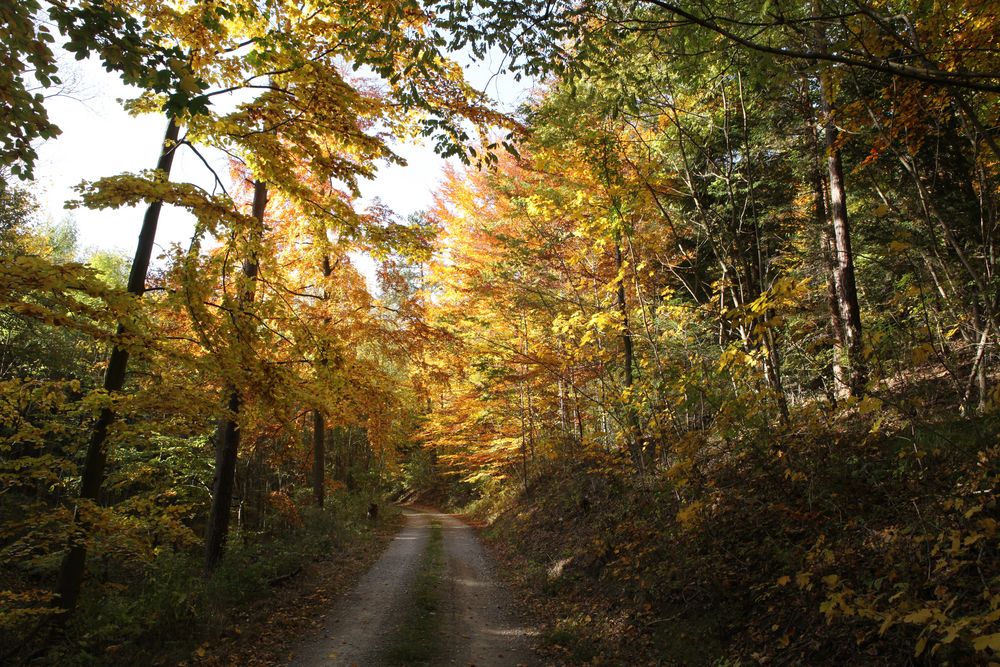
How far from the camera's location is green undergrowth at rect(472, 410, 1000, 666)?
3.87m

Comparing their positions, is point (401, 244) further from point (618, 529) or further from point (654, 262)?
point (654, 262)

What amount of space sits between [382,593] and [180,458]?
509cm

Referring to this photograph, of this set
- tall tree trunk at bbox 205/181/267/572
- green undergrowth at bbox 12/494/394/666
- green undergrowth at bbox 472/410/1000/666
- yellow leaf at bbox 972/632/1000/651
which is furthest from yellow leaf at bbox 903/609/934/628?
tall tree trunk at bbox 205/181/267/572

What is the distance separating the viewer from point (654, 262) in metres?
13.1

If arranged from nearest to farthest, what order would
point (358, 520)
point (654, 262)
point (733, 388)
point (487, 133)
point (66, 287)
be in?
1. point (66, 287)
2. point (487, 133)
3. point (733, 388)
4. point (654, 262)
5. point (358, 520)

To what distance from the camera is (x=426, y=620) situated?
7797 mm

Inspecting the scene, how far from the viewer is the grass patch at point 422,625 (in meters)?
6.35

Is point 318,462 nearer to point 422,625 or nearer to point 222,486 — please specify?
point 222,486

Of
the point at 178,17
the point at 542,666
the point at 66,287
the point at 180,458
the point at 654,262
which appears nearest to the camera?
the point at 66,287

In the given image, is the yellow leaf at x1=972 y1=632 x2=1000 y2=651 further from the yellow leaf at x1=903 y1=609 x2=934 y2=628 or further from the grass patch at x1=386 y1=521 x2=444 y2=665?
the grass patch at x1=386 y1=521 x2=444 y2=665

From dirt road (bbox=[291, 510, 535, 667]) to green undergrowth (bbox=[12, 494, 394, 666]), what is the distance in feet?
4.48

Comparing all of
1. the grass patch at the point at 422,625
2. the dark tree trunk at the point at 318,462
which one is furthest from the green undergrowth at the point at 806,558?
the dark tree trunk at the point at 318,462

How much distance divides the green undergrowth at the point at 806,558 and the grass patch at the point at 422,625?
161 cm

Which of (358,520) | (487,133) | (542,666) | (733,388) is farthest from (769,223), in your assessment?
(358,520)
